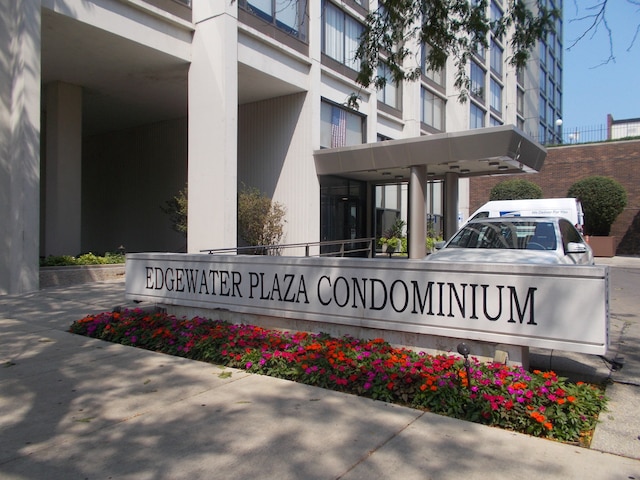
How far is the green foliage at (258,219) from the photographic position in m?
15.9

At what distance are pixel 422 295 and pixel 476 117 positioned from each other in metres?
31.4

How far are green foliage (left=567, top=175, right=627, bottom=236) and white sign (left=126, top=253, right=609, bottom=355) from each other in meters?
24.9

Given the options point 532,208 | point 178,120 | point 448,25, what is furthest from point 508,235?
point 178,120

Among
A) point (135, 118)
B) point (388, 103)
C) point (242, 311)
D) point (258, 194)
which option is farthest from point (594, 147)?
point (242, 311)

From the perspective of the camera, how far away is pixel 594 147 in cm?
2981

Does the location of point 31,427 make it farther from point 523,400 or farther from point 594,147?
→ point 594,147

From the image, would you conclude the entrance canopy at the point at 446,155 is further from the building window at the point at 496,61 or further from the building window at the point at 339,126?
the building window at the point at 496,61

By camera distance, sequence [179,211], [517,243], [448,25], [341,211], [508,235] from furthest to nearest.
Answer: [341,211]
[179,211]
[508,235]
[517,243]
[448,25]

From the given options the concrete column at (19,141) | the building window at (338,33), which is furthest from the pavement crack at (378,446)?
the building window at (338,33)

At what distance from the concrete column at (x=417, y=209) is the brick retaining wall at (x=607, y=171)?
708 inches

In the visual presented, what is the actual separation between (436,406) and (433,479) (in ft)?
3.84

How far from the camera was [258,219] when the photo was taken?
16.1 metres

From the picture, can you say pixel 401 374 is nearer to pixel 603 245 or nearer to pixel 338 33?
pixel 338 33

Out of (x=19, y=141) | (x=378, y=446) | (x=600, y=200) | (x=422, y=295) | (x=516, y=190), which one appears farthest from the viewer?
(x=516, y=190)
